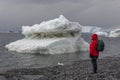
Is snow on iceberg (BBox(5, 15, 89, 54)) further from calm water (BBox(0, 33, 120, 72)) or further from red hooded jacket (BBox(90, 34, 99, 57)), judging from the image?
red hooded jacket (BBox(90, 34, 99, 57))

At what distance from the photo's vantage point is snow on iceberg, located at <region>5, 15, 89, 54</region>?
123ft

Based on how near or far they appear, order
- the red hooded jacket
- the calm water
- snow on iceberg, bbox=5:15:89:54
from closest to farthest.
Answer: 1. the red hooded jacket
2. the calm water
3. snow on iceberg, bbox=5:15:89:54

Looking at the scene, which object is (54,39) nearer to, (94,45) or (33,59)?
(33,59)

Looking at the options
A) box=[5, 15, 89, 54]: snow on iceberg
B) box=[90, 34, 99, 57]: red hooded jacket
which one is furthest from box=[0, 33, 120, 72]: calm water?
box=[90, 34, 99, 57]: red hooded jacket

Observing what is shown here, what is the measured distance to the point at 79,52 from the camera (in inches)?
1583

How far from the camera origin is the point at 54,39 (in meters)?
38.6

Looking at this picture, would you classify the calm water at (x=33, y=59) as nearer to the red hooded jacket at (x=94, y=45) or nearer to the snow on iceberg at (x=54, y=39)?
the snow on iceberg at (x=54, y=39)

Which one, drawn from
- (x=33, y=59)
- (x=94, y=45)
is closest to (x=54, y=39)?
(x=33, y=59)

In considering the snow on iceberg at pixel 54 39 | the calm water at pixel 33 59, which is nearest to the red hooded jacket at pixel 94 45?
the calm water at pixel 33 59

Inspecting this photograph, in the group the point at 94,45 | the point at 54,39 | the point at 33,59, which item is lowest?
the point at 94,45

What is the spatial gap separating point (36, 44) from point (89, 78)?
80.1ft

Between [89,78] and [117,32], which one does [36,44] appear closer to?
[89,78]

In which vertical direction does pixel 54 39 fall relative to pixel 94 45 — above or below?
above

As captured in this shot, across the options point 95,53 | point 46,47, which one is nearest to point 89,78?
point 95,53
